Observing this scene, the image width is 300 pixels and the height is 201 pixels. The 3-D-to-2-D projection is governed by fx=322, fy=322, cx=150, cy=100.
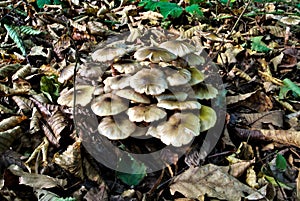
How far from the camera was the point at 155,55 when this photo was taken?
2.43 metres

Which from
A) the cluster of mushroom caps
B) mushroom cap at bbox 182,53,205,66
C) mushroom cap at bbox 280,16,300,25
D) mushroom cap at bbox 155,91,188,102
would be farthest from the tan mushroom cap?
mushroom cap at bbox 280,16,300,25

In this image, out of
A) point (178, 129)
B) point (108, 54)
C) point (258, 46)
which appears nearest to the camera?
point (178, 129)

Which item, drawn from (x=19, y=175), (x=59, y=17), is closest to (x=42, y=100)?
(x=19, y=175)

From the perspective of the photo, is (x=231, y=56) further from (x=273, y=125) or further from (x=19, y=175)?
(x=19, y=175)

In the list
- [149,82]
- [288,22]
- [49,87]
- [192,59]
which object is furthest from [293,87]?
[49,87]

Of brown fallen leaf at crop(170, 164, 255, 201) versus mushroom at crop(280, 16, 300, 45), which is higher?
mushroom at crop(280, 16, 300, 45)

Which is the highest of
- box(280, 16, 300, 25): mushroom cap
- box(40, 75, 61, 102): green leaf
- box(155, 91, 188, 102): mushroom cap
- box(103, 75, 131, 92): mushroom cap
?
box(103, 75, 131, 92): mushroom cap

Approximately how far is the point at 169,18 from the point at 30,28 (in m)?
1.73

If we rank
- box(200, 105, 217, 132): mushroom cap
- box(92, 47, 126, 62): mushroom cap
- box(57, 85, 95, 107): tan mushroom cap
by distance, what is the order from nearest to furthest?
box(200, 105, 217, 132): mushroom cap < box(57, 85, 95, 107): tan mushroom cap < box(92, 47, 126, 62): mushroom cap

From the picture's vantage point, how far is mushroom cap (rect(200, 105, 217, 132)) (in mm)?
2241

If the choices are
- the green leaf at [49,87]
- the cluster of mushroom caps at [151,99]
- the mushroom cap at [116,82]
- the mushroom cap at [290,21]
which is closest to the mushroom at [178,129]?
the cluster of mushroom caps at [151,99]

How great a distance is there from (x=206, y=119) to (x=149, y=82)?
48 centimetres

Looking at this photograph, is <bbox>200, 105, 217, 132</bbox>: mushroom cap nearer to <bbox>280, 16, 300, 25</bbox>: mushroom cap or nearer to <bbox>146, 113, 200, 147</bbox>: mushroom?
<bbox>146, 113, 200, 147</bbox>: mushroom

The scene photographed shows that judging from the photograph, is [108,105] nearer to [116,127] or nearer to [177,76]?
[116,127]
